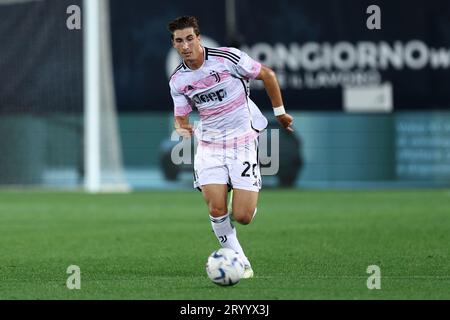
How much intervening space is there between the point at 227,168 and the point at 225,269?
1588 mm

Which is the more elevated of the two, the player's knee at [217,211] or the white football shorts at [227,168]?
the white football shorts at [227,168]

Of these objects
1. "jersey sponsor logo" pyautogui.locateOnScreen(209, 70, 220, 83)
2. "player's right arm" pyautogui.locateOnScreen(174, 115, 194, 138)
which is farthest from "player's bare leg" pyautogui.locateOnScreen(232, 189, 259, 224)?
"jersey sponsor logo" pyautogui.locateOnScreen(209, 70, 220, 83)

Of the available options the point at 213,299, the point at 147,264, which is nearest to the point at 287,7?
the point at 147,264

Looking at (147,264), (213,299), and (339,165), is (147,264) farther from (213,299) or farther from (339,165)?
(339,165)

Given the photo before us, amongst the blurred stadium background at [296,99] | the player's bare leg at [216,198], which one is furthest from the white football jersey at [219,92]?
the blurred stadium background at [296,99]

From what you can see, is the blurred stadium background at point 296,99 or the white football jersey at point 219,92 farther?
the blurred stadium background at point 296,99

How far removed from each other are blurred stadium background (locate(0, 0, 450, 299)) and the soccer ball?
15.2m

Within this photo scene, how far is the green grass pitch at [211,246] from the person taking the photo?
8758 millimetres

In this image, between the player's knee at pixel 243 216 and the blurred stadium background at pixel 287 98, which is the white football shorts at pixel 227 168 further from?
the blurred stadium background at pixel 287 98

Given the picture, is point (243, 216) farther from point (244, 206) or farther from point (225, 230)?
point (225, 230)

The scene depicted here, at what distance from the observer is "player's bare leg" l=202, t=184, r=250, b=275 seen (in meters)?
10.1

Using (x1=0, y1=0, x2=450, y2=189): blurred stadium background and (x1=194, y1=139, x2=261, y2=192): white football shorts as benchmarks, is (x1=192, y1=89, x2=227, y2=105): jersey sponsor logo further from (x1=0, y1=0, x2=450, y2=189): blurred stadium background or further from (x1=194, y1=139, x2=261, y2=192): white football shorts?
(x1=0, y1=0, x2=450, y2=189): blurred stadium background

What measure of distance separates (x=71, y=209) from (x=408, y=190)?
7.91 meters

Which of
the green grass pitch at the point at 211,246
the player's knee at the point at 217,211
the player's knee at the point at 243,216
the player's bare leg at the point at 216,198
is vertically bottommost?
the green grass pitch at the point at 211,246
